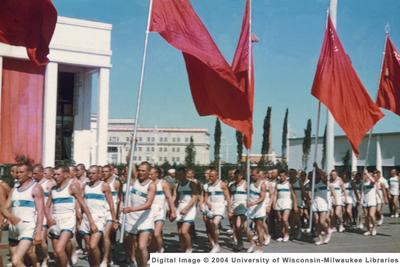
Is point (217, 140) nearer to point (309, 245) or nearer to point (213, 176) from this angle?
point (309, 245)

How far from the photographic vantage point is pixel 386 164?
82.8ft

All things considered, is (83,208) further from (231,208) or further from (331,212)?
(331,212)

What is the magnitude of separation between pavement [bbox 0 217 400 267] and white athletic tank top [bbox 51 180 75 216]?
1395 mm

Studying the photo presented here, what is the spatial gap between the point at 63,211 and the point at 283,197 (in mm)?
5116

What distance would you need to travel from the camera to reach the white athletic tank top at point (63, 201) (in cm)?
801

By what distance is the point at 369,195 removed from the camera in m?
12.9

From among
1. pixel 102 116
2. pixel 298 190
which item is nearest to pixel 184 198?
pixel 298 190

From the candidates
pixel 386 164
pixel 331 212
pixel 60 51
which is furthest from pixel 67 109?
pixel 331 212

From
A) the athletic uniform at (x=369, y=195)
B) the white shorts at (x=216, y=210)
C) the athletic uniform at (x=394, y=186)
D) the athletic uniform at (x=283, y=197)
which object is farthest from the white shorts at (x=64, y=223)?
the athletic uniform at (x=394, y=186)

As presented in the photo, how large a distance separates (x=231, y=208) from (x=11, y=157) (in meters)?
15.7

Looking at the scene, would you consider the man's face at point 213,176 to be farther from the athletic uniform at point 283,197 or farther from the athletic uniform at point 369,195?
the athletic uniform at point 369,195

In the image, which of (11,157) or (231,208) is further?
(11,157)

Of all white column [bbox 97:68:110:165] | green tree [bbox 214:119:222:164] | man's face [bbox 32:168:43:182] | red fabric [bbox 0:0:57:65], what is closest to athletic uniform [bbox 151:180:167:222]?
man's face [bbox 32:168:43:182]

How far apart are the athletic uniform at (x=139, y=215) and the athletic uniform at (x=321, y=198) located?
4144 millimetres
